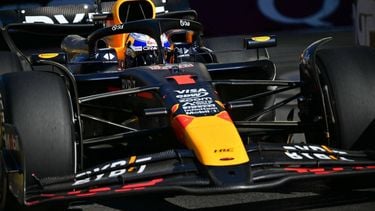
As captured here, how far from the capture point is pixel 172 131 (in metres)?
5.12

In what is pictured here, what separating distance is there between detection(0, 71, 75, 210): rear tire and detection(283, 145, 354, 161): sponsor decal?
3.75ft

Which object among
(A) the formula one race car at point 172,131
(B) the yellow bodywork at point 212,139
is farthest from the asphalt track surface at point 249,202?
(B) the yellow bodywork at point 212,139

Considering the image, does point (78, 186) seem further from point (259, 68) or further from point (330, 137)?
point (259, 68)

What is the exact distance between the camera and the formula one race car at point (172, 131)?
4.47 metres

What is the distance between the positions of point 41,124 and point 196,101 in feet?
2.93

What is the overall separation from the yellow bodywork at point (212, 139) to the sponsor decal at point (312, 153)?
0.91 ft

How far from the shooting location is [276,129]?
5.68 m

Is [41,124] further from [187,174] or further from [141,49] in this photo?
[141,49]

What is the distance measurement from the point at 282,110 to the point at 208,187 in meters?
4.17

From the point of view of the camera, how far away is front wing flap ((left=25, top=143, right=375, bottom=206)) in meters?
4.36

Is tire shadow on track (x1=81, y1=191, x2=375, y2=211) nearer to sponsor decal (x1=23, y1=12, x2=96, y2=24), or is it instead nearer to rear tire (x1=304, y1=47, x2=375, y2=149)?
rear tire (x1=304, y1=47, x2=375, y2=149)

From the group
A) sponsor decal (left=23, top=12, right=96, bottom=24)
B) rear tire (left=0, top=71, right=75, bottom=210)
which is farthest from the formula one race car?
sponsor decal (left=23, top=12, right=96, bottom=24)

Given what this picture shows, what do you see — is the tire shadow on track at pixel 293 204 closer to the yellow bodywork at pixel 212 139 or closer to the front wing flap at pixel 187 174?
the front wing flap at pixel 187 174

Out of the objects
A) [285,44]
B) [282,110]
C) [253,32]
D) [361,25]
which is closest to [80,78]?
[282,110]
